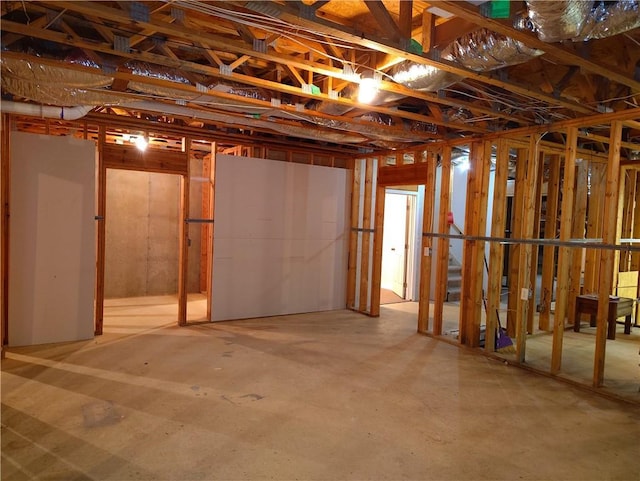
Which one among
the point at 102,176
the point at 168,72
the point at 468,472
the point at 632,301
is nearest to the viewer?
the point at 468,472

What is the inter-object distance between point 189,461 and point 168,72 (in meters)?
2.94

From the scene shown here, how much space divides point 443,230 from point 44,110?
15.3ft

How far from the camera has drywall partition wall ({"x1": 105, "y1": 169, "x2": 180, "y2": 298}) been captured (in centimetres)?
726

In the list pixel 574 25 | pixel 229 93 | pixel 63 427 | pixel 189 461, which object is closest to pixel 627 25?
pixel 574 25

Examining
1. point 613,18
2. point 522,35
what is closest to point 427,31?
point 522,35

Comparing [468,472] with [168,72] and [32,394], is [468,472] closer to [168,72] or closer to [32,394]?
[32,394]

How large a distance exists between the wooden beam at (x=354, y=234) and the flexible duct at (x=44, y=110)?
12.8 feet

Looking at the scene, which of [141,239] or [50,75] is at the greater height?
[50,75]

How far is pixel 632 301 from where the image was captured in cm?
552

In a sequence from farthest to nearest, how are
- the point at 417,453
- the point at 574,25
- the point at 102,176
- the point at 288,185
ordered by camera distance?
the point at 288,185 → the point at 102,176 → the point at 417,453 → the point at 574,25

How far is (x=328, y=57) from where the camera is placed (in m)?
3.01

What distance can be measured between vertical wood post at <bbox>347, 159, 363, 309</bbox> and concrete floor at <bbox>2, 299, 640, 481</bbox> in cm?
212

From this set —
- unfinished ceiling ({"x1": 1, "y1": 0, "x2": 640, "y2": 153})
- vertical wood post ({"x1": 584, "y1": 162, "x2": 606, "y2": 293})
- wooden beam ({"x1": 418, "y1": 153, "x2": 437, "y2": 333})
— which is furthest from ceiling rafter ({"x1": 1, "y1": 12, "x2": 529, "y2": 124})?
vertical wood post ({"x1": 584, "y1": 162, "x2": 606, "y2": 293})

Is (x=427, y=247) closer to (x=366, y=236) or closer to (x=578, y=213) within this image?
(x=366, y=236)
